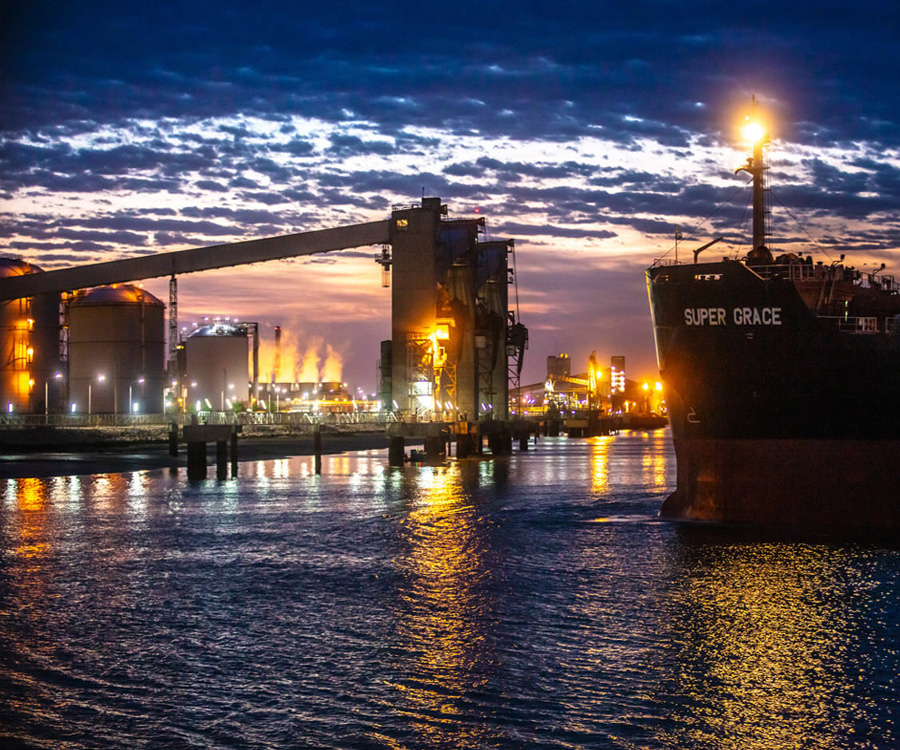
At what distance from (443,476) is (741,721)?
113 ft

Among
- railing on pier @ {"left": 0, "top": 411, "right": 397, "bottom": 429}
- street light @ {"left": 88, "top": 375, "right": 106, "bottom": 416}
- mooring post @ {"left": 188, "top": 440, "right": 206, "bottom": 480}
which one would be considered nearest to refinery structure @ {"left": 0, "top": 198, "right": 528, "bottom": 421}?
street light @ {"left": 88, "top": 375, "right": 106, "bottom": 416}

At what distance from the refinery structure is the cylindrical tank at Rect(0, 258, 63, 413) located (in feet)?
0.34

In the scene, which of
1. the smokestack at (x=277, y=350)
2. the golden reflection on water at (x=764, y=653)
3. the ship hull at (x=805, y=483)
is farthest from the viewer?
the smokestack at (x=277, y=350)

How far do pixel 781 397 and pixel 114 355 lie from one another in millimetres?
69894

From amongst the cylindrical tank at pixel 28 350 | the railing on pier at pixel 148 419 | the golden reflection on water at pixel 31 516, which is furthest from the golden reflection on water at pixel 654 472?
the cylindrical tank at pixel 28 350

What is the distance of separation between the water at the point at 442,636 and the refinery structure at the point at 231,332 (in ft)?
110

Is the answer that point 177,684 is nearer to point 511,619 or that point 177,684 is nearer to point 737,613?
point 511,619

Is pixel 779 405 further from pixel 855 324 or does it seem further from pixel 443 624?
pixel 443 624

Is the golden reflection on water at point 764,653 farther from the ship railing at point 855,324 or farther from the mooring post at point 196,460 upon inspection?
the mooring post at point 196,460

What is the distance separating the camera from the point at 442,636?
500 inches

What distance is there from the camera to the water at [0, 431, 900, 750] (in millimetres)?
9188

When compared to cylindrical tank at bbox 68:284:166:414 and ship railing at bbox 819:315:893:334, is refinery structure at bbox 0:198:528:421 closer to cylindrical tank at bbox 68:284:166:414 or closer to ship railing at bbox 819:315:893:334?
cylindrical tank at bbox 68:284:166:414

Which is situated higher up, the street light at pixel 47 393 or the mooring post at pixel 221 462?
the street light at pixel 47 393

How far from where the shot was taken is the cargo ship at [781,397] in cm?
1977
